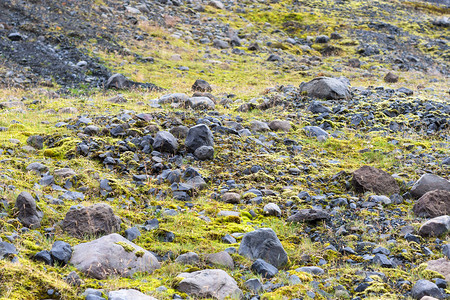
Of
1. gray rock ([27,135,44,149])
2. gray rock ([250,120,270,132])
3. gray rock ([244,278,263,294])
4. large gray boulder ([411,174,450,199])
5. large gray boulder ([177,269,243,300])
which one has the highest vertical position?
large gray boulder ([411,174,450,199])

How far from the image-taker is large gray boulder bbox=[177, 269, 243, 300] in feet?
14.5

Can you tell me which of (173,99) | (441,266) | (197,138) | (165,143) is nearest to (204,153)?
(197,138)

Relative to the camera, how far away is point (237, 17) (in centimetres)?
3531

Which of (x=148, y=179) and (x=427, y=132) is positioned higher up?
(x=427, y=132)

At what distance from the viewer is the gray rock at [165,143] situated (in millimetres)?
8836

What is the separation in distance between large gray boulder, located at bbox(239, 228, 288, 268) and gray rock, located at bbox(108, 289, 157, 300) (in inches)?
71.2

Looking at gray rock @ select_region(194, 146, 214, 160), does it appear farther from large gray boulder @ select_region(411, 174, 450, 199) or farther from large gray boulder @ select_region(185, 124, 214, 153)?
large gray boulder @ select_region(411, 174, 450, 199)

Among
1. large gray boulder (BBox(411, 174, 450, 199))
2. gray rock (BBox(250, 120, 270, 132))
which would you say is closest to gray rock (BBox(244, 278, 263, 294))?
large gray boulder (BBox(411, 174, 450, 199))

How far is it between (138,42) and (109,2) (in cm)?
729

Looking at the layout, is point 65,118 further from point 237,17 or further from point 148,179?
point 237,17

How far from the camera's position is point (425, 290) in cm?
452

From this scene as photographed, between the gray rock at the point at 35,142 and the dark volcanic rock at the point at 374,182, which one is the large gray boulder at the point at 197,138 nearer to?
the gray rock at the point at 35,142

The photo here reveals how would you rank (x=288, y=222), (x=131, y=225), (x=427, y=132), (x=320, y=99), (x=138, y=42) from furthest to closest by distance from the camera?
1. (x=138, y=42)
2. (x=320, y=99)
3. (x=427, y=132)
4. (x=288, y=222)
5. (x=131, y=225)

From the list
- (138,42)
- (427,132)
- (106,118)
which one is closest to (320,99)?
(427,132)
